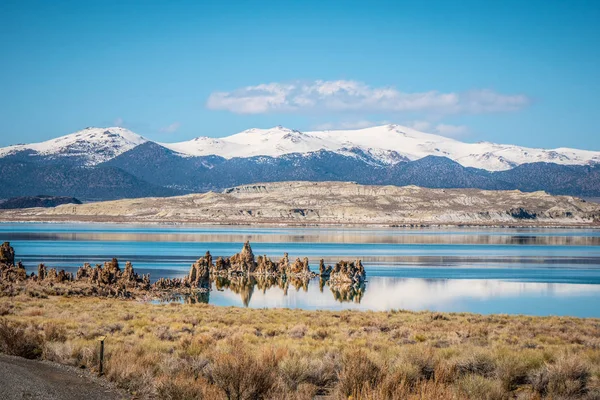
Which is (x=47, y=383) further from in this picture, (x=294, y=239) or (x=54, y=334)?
(x=294, y=239)

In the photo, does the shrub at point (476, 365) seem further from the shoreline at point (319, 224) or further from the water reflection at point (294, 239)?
the shoreline at point (319, 224)

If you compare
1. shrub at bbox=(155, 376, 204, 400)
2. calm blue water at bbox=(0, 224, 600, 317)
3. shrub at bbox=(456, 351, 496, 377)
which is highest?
shrub at bbox=(155, 376, 204, 400)

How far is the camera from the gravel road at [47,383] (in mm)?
11672

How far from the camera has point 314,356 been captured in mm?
15219

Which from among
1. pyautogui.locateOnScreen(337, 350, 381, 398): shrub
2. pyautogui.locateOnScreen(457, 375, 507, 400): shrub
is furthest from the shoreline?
pyautogui.locateOnScreen(457, 375, 507, 400): shrub

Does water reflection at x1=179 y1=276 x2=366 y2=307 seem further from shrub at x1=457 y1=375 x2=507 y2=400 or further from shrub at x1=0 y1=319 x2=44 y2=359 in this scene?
shrub at x1=457 y1=375 x2=507 y2=400

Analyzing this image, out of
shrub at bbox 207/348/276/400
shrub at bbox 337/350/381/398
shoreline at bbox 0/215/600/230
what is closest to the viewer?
shrub at bbox 207/348/276/400

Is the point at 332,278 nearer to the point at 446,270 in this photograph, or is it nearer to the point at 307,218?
the point at 446,270

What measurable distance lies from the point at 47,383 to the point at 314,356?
4.98 metres

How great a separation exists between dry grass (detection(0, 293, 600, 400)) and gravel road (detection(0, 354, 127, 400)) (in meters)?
0.43

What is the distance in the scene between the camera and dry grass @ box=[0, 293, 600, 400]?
1198cm

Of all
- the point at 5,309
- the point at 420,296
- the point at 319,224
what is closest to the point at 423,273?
the point at 420,296

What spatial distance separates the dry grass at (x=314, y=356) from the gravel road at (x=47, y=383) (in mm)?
434

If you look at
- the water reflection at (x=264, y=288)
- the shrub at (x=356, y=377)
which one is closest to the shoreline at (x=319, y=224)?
the water reflection at (x=264, y=288)
